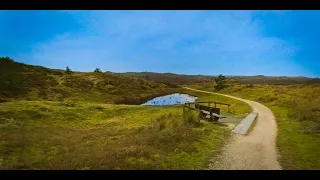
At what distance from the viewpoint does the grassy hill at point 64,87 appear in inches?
2336

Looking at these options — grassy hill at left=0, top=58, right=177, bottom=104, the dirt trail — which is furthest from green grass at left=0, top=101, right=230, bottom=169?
grassy hill at left=0, top=58, right=177, bottom=104

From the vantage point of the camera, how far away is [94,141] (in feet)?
71.9

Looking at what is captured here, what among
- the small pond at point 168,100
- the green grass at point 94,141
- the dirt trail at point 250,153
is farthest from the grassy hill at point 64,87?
the dirt trail at point 250,153

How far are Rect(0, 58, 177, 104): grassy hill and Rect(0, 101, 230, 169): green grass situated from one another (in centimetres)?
2422

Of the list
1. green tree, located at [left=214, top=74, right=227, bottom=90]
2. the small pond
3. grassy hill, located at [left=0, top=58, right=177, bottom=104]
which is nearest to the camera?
grassy hill, located at [left=0, top=58, right=177, bottom=104]

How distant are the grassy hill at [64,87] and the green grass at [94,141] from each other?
79.5ft

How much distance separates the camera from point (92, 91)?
7331 cm

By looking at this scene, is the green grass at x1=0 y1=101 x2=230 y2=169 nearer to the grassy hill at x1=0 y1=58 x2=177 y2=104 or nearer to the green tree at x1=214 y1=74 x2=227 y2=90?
the grassy hill at x1=0 y1=58 x2=177 y2=104

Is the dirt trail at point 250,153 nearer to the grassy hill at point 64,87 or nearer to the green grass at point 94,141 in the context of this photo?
the green grass at point 94,141

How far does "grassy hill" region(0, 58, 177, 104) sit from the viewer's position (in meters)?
59.3
